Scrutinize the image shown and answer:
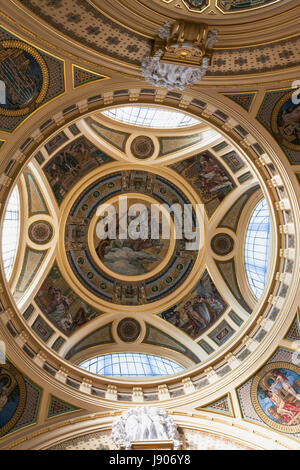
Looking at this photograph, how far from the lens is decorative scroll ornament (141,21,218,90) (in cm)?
1239

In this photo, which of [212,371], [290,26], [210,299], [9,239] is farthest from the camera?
[210,299]

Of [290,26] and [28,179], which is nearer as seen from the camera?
[290,26]

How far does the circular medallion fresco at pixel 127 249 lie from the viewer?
23.7 metres

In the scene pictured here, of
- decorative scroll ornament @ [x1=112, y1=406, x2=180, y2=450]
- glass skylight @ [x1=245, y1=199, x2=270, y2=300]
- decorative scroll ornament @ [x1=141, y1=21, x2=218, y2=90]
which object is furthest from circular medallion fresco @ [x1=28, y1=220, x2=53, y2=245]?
decorative scroll ornament @ [x1=141, y1=21, x2=218, y2=90]

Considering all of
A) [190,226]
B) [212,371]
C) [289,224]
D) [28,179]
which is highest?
[190,226]

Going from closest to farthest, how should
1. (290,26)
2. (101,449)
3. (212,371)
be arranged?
(290,26), (101,449), (212,371)

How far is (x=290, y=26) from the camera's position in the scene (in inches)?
482

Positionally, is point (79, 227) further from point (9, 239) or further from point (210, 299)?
point (210, 299)

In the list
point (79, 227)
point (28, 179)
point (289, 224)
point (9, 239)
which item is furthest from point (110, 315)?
point (289, 224)

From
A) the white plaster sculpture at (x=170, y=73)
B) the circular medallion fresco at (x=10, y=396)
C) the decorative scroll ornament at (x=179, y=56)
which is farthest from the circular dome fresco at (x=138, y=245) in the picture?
the decorative scroll ornament at (x=179, y=56)

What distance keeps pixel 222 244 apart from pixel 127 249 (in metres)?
5.27

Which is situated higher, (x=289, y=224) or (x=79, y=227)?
(x=79, y=227)

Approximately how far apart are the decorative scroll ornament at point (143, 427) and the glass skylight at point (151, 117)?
13315 mm

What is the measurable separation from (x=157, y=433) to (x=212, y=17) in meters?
12.9
